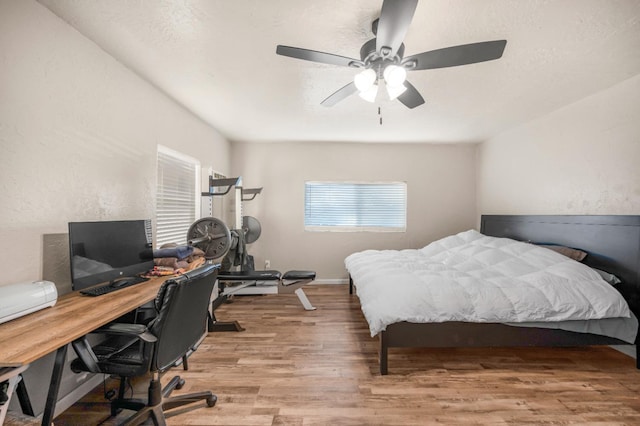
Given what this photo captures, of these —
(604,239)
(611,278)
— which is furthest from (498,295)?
(604,239)

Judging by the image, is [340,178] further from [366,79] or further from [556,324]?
[556,324]

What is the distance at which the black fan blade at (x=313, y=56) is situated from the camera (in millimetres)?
1636

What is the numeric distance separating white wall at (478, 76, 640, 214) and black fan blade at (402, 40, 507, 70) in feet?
6.39

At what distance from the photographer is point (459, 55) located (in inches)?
65.0

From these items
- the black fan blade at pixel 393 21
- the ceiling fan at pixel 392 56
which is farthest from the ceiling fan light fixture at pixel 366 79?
the black fan blade at pixel 393 21

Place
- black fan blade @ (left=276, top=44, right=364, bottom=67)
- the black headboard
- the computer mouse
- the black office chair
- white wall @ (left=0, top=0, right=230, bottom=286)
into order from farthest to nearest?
1. the black headboard
2. the computer mouse
3. black fan blade @ (left=276, top=44, right=364, bottom=67)
4. white wall @ (left=0, top=0, right=230, bottom=286)
5. the black office chair

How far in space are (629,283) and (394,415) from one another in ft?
7.40

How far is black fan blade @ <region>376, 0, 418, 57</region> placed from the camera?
1.27 meters

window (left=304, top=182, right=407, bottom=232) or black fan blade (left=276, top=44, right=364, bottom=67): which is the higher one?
black fan blade (left=276, top=44, right=364, bottom=67)

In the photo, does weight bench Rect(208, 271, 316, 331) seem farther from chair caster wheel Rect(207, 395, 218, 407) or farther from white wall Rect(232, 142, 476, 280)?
chair caster wheel Rect(207, 395, 218, 407)

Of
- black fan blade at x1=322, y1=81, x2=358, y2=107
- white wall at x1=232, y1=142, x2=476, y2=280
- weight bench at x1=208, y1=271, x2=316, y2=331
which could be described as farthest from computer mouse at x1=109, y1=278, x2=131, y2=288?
white wall at x1=232, y1=142, x2=476, y2=280

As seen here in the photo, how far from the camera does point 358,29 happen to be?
1.81m

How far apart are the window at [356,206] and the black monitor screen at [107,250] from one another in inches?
115

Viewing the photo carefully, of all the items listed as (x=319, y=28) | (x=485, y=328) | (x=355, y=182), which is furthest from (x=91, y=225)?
(x=355, y=182)
